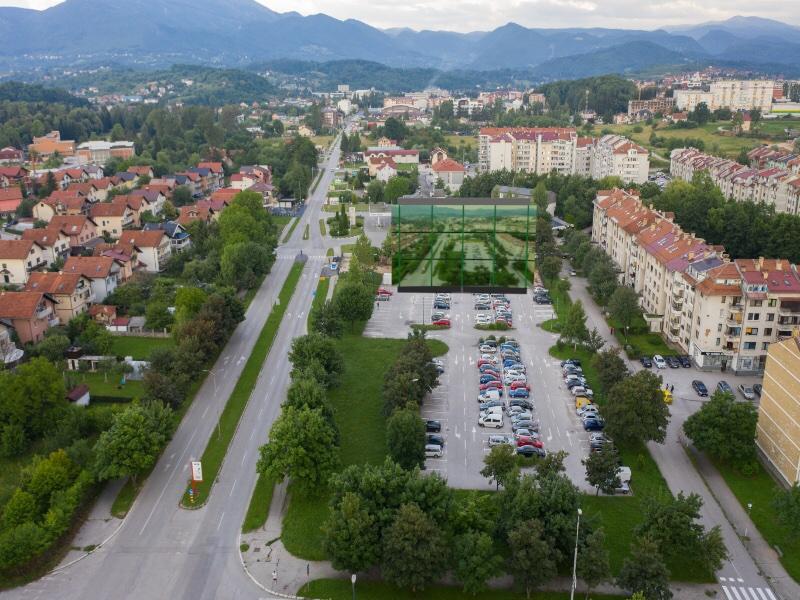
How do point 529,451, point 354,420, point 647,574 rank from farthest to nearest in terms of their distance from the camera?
point 354,420
point 529,451
point 647,574

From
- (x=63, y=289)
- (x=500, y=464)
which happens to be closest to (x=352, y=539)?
(x=500, y=464)

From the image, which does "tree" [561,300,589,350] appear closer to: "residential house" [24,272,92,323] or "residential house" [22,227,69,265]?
"residential house" [24,272,92,323]

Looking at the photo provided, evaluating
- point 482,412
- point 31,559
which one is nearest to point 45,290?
point 31,559

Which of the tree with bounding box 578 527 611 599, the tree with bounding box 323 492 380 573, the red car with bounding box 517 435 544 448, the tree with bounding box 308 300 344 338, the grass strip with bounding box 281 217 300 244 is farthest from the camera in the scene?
the grass strip with bounding box 281 217 300 244

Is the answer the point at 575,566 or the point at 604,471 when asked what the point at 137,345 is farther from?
the point at 575,566

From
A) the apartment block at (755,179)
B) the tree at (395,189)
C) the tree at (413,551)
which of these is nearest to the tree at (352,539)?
the tree at (413,551)

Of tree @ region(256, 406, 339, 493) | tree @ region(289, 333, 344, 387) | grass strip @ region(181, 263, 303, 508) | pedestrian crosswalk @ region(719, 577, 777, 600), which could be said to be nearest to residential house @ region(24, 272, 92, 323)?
grass strip @ region(181, 263, 303, 508)
